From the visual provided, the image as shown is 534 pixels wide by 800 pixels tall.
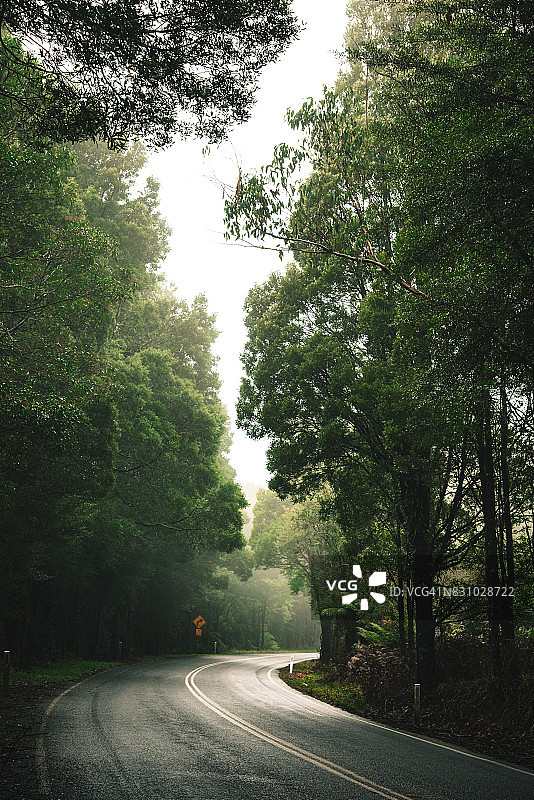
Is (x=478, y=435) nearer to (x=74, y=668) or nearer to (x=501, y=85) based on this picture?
(x=501, y=85)

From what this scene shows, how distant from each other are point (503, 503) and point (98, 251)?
42.9ft

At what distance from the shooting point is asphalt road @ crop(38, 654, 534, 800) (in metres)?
5.74

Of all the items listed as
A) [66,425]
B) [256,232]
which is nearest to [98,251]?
[66,425]

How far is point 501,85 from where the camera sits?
330 inches

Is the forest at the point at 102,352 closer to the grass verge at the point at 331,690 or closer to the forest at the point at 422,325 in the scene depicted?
the forest at the point at 422,325

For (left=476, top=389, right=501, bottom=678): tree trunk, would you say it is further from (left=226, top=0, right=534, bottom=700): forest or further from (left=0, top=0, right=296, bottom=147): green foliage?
(left=0, top=0, right=296, bottom=147): green foliage

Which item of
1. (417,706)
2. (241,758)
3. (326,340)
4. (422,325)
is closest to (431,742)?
(417,706)

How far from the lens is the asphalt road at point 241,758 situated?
5738 millimetres

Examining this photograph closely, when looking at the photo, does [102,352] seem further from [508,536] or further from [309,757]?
[309,757]

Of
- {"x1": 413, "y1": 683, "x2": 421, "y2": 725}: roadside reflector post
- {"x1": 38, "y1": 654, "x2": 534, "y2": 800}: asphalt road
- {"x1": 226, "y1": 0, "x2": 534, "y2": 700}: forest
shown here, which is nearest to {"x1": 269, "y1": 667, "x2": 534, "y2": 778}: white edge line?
{"x1": 38, "y1": 654, "x2": 534, "y2": 800}: asphalt road

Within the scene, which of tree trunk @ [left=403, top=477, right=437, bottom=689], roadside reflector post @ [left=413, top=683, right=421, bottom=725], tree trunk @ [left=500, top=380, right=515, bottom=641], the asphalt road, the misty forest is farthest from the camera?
tree trunk @ [left=403, top=477, right=437, bottom=689]

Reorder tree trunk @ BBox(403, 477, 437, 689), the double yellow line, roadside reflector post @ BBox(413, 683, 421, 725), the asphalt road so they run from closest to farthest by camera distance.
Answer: the asphalt road → the double yellow line → roadside reflector post @ BBox(413, 683, 421, 725) → tree trunk @ BBox(403, 477, 437, 689)

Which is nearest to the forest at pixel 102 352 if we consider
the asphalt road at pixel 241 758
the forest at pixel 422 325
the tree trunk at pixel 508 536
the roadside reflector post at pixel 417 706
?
the forest at pixel 422 325

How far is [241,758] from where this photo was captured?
7.08 m
